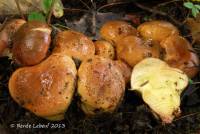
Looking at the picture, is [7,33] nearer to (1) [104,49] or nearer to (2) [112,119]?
(1) [104,49]

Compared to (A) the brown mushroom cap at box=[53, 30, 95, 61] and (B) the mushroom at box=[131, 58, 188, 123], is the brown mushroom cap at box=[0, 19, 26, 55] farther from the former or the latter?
(B) the mushroom at box=[131, 58, 188, 123]

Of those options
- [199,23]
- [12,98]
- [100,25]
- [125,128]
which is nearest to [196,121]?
[125,128]

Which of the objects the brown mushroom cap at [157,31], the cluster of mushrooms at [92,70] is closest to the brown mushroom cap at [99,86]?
the cluster of mushrooms at [92,70]

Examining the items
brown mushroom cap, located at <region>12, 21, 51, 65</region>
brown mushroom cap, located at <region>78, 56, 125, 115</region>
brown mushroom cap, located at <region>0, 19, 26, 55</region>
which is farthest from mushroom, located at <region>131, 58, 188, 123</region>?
brown mushroom cap, located at <region>0, 19, 26, 55</region>

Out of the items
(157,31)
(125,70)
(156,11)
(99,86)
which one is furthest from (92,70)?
(156,11)

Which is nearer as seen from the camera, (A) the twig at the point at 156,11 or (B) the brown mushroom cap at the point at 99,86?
(B) the brown mushroom cap at the point at 99,86

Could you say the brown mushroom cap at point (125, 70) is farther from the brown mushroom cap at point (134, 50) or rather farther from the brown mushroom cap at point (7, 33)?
the brown mushroom cap at point (7, 33)
